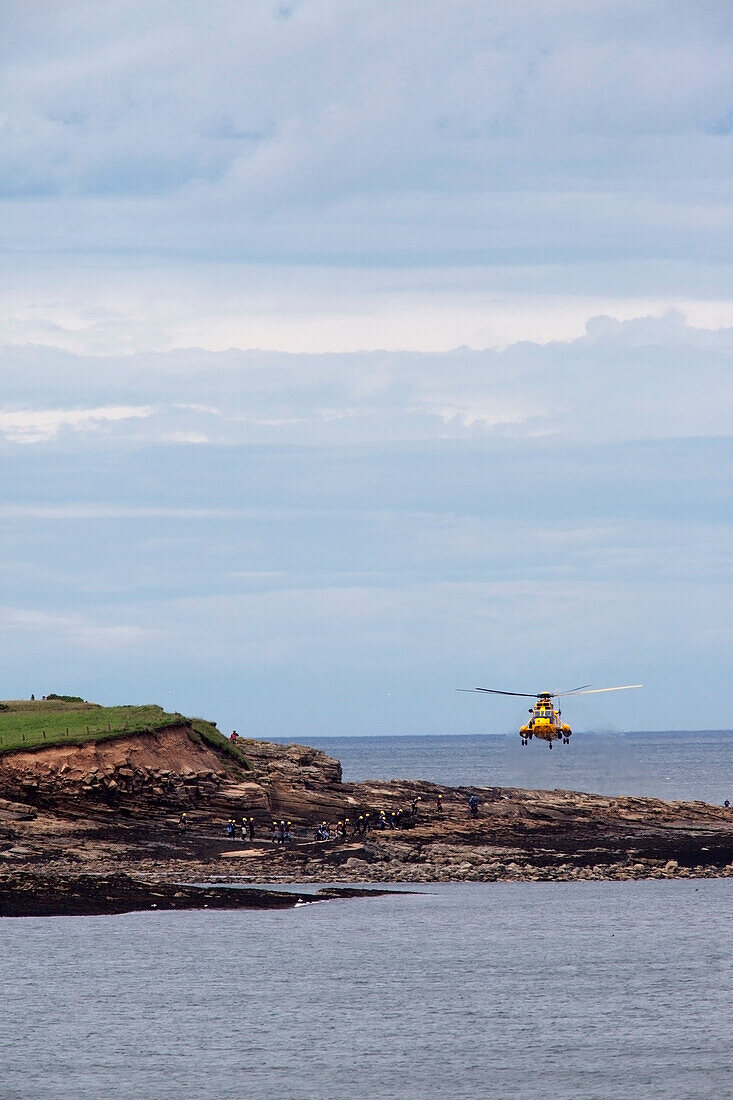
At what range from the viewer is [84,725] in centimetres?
8194

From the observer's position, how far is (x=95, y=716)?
8369 cm

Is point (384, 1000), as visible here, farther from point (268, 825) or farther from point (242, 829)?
point (268, 825)

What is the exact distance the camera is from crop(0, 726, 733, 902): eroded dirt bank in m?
69.1

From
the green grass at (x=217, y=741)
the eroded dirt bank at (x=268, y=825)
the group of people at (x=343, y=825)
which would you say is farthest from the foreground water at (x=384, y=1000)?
the green grass at (x=217, y=741)

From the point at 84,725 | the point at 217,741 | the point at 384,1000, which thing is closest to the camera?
the point at 384,1000

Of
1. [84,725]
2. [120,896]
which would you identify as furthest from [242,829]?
[120,896]

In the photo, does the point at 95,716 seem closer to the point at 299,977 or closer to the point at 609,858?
the point at 609,858

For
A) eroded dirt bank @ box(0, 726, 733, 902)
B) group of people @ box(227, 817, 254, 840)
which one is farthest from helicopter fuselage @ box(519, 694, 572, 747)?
group of people @ box(227, 817, 254, 840)

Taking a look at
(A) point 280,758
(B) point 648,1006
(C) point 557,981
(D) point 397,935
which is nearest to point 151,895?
(D) point 397,935

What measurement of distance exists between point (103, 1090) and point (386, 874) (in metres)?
34.2

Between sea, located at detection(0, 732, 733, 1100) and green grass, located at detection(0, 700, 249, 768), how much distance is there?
824 inches

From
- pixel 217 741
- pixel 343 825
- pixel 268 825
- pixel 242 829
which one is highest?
pixel 217 741

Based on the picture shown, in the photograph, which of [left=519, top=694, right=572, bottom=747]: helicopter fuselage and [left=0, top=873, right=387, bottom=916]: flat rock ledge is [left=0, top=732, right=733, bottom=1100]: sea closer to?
[left=0, top=873, right=387, bottom=916]: flat rock ledge

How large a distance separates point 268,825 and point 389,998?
31661 mm
